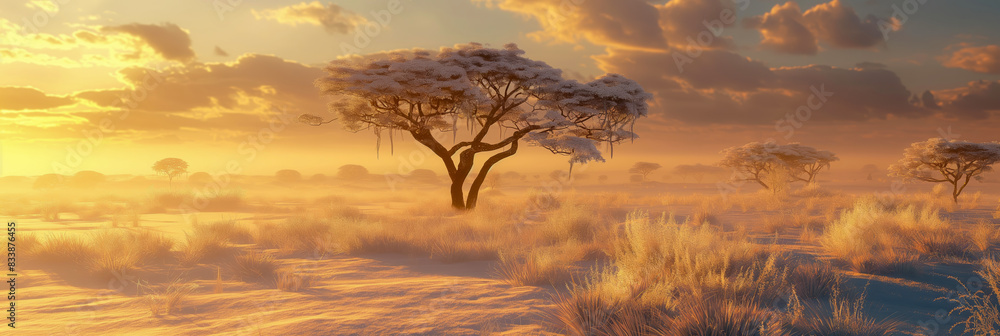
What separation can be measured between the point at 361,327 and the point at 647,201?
25.1 metres

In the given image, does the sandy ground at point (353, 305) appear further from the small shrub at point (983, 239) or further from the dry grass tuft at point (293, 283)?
the small shrub at point (983, 239)

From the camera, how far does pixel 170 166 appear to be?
52.8m

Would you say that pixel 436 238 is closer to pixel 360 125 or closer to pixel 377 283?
pixel 377 283

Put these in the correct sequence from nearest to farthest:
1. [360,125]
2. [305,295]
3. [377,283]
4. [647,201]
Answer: [305,295], [377,283], [360,125], [647,201]

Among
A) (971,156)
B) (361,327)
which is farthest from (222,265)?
(971,156)

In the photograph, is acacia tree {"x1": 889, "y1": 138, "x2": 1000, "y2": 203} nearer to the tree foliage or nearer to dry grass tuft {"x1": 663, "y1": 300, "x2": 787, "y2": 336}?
dry grass tuft {"x1": 663, "y1": 300, "x2": 787, "y2": 336}

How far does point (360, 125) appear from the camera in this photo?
20141 millimetres

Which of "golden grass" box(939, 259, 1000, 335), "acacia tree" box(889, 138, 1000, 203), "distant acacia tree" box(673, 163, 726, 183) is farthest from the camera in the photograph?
"distant acacia tree" box(673, 163, 726, 183)

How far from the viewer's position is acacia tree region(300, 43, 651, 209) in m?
17.2

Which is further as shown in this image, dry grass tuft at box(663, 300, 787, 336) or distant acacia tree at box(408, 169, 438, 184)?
distant acacia tree at box(408, 169, 438, 184)

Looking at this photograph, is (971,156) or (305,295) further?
(971,156)

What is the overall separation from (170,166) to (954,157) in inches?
2595

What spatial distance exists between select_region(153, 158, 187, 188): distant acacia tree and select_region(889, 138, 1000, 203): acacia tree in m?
64.3

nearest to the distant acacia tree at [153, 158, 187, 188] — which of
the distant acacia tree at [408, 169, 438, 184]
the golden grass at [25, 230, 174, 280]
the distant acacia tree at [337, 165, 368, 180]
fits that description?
the distant acacia tree at [337, 165, 368, 180]
